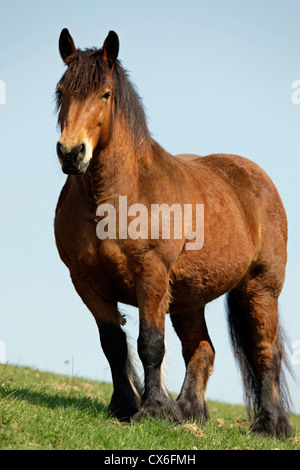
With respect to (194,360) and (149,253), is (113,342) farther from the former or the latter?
(194,360)

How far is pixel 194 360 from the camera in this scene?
7453mm

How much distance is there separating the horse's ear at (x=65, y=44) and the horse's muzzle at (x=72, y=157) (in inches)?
46.6

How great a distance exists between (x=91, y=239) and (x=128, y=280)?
519 mm

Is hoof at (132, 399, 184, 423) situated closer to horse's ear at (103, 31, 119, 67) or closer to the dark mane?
the dark mane

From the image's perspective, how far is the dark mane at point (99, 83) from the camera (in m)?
5.51

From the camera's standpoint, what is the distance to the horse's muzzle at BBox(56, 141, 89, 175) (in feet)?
17.0

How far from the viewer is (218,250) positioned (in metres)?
6.83

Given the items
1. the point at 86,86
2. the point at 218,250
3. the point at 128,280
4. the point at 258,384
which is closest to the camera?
the point at 86,86

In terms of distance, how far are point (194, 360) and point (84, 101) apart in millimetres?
3496

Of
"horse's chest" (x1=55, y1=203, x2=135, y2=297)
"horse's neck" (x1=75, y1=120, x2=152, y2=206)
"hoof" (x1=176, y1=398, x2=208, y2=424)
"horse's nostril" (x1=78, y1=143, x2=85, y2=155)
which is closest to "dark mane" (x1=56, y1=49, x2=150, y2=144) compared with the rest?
"horse's neck" (x1=75, y1=120, x2=152, y2=206)

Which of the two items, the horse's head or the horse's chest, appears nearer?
the horse's head

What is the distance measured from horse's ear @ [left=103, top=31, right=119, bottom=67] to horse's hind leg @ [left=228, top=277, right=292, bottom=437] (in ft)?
10.7
